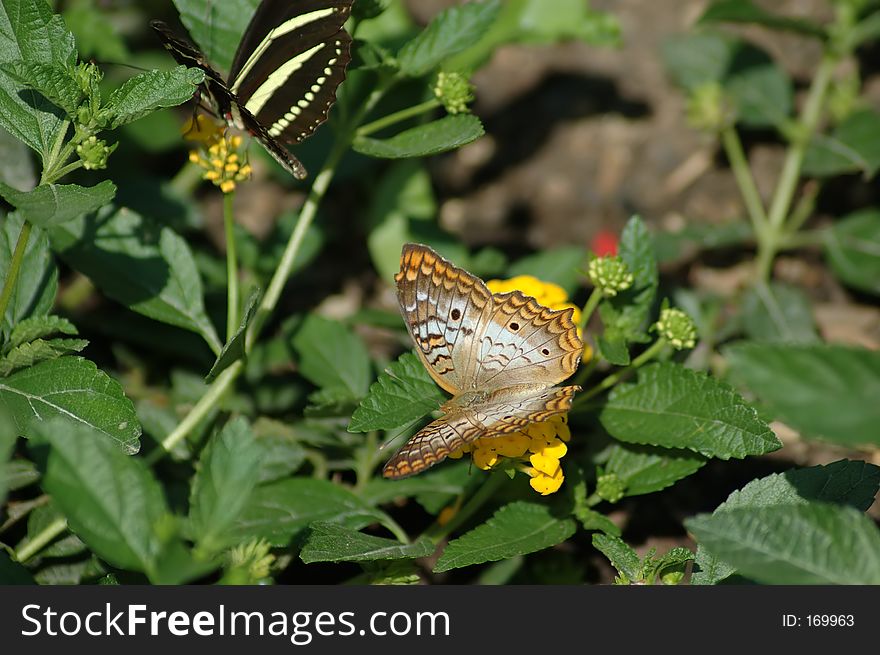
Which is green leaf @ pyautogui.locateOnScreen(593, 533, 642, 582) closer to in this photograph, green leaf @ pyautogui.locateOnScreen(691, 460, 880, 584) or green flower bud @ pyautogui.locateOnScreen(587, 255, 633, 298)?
green leaf @ pyautogui.locateOnScreen(691, 460, 880, 584)

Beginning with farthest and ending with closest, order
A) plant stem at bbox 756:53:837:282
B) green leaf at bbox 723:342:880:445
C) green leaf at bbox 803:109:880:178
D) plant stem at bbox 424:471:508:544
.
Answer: plant stem at bbox 756:53:837:282 < green leaf at bbox 803:109:880:178 < plant stem at bbox 424:471:508:544 < green leaf at bbox 723:342:880:445

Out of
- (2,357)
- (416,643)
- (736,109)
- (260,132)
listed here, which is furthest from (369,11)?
(736,109)

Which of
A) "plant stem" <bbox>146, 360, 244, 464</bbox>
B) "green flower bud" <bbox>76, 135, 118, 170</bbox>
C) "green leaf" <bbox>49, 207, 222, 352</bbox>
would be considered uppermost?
"green flower bud" <bbox>76, 135, 118, 170</bbox>

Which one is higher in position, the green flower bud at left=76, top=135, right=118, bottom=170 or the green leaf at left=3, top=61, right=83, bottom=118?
the green leaf at left=3, top=61, right=83, bottom=118

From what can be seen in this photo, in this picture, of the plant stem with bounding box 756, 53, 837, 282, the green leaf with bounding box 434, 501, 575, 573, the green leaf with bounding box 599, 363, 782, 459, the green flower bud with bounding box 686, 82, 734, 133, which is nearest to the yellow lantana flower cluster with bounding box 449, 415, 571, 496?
the green leaf with bounding box 434, 501, 575, 573

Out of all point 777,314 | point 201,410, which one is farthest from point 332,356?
point 777,314

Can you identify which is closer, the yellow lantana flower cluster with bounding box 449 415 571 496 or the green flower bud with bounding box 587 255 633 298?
the yellow lantana flower cluster with bounding box 449 415 571 496

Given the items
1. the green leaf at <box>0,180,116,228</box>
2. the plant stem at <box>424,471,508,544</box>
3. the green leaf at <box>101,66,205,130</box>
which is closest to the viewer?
the green leaf at <box>0,180,116,228</box>
